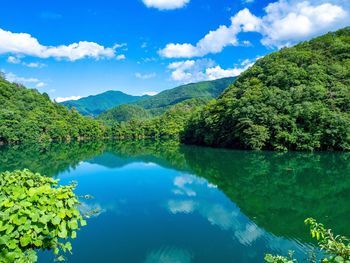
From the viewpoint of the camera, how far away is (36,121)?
3509 inches

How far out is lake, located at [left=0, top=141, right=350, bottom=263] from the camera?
14062mm

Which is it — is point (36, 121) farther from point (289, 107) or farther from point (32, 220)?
point (32, 220)

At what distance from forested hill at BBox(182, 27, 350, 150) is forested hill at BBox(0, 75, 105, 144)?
4260 centimetres

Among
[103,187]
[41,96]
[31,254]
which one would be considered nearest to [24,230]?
[31,254]

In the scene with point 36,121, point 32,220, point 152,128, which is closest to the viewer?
point 32,220

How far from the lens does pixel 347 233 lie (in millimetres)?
15516

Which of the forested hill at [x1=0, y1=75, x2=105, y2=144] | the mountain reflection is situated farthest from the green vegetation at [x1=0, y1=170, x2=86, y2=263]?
the forested hill at [x1=0, y1=75, x2=105, y2=144]

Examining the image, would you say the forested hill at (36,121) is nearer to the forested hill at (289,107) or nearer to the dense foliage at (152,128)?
the dense foliage at (152,128)

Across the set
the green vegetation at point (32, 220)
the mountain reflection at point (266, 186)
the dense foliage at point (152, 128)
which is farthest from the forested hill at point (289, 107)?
the green vegetation at point (32, 220)

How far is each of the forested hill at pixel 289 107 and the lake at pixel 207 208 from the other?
10879 mm

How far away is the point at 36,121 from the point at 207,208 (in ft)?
259

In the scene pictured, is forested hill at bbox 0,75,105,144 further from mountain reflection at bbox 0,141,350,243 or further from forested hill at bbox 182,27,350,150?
forested hill at bbox 182,27,350,150

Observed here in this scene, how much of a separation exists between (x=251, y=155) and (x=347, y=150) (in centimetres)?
1658

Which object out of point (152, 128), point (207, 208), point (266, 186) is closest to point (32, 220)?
point (207, 208)
